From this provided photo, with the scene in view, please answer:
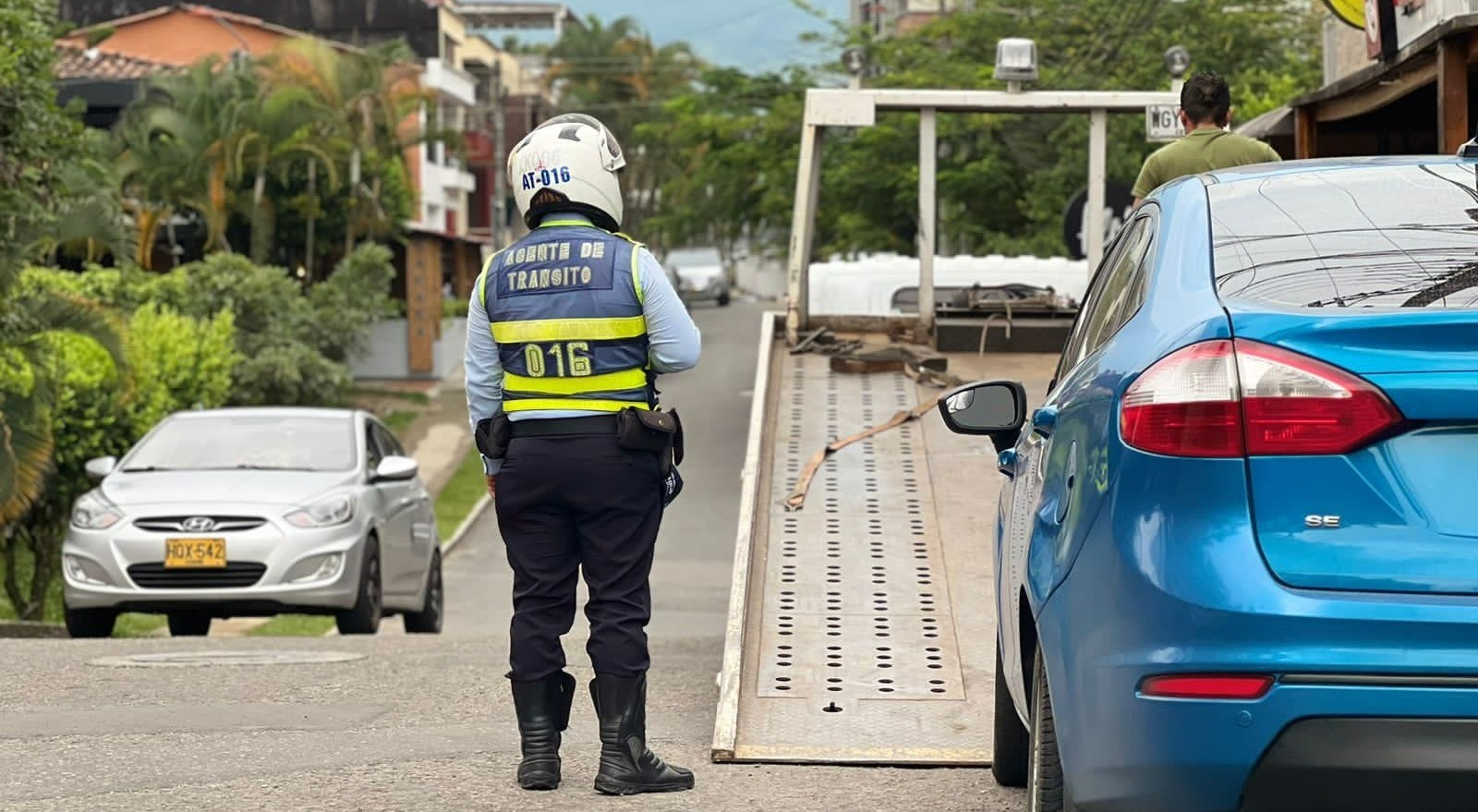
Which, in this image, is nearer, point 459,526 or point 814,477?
point 814,477

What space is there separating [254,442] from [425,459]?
19298mm

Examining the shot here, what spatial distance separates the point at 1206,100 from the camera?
8.41 m

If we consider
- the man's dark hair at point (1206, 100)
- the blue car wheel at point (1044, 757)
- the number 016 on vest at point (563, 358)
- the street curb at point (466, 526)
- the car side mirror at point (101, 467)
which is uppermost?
the man's dark hair at point (1206, 100)

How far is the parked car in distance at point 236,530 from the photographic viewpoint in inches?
482

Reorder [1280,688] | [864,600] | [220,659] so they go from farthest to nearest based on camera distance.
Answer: [220,659] → [864,600] → [1280,688]

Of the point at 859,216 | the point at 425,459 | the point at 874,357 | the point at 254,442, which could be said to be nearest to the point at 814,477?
the point at 874,357

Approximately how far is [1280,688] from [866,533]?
209 inches

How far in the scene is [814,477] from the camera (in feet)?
31.0

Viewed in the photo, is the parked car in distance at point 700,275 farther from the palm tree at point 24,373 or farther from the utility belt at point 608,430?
the utility belt at point 608,430

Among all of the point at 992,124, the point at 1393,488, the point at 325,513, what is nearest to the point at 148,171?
the point at 992,124

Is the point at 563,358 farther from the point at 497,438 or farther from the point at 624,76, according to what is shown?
the point at 624,76

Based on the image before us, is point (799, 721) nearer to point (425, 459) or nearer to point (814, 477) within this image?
point (814, 477)

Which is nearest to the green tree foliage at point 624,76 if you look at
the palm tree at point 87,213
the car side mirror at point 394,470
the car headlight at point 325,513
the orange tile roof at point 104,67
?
the orange tile roof at point 104,67

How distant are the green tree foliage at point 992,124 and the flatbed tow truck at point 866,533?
18.6 metres
